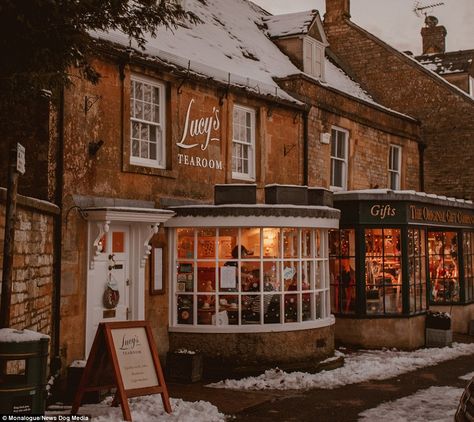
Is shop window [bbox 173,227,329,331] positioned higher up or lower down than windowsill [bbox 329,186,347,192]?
lower down

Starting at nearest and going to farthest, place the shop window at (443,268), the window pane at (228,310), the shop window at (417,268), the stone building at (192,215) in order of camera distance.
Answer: the stone building at (192,215) → the window pane at (228,310) → the shop window at (417,268) → the shop window at (443,268)

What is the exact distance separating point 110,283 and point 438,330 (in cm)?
897

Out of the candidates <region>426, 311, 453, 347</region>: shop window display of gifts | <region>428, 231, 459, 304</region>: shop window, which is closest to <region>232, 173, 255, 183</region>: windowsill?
<region>426, 311, 453, 347</region>: shop window display of gifts

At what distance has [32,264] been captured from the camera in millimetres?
9750

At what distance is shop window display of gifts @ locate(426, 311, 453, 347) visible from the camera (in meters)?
17.0

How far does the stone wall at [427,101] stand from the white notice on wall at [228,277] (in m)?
13.9

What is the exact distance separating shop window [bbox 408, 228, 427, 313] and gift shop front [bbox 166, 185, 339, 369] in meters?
4.27

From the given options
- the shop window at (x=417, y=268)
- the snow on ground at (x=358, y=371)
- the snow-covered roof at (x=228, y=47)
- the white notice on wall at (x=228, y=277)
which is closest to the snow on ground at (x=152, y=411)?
the snow on ground at (x=358, y=371)

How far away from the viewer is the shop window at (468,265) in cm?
2055

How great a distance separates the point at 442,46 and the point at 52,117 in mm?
24848

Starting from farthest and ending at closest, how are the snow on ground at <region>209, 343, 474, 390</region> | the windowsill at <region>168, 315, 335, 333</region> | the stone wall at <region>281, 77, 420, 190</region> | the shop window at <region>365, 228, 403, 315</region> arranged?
the stone wall at <region>281, 77, 420, 190</region> < the shop window at <region>365, 228, 403, 315</region> < the windowsill at <region>168, 315, 335, 333</region> < the snow on ground at <region>209, 343, 474, 390</region>

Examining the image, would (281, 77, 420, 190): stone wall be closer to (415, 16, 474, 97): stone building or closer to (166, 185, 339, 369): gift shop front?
(166, 185, 339, 369): gift shop front

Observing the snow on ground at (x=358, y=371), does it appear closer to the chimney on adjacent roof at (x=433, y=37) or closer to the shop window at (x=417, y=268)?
the shop window at (x=417, y=268)

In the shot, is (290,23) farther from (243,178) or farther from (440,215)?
(440,215)
